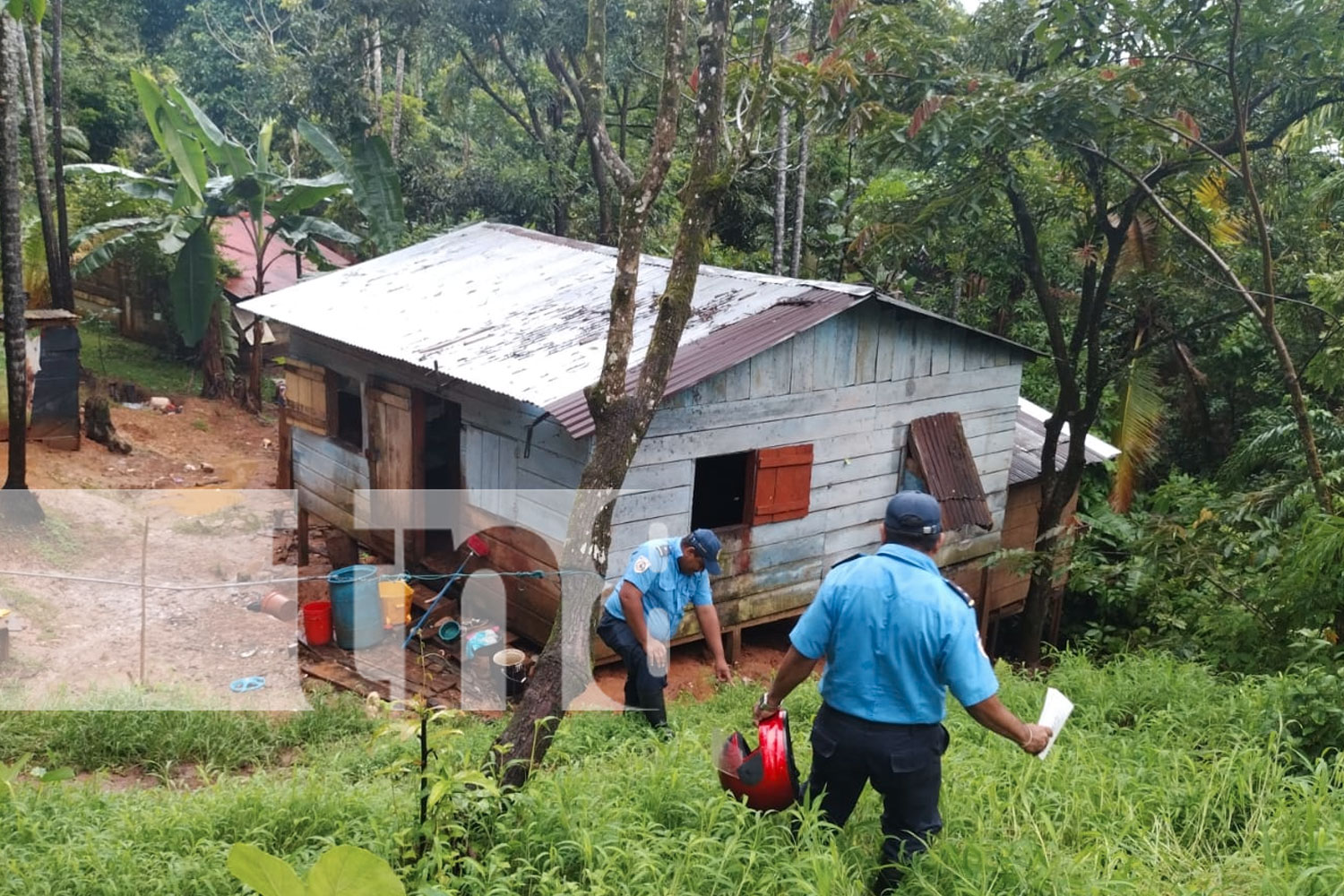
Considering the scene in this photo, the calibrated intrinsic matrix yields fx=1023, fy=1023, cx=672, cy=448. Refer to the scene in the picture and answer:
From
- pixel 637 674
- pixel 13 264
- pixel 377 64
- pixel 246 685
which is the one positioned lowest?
pixel 246 685

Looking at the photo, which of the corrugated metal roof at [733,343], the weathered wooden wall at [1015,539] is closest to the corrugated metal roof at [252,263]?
the corrugated metal roof at [733,343]

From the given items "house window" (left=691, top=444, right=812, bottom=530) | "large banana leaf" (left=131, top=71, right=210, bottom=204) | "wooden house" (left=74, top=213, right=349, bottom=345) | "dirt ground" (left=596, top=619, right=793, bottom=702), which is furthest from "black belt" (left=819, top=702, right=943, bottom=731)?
"wooden house" (left=74, top=213, right=349, bottom=345)

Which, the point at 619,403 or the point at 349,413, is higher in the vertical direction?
the point at 619,403

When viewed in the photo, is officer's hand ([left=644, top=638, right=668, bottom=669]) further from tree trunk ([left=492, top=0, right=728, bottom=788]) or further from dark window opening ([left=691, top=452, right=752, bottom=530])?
dark window opening ([left=691, top=452, right=752, bottom=530])

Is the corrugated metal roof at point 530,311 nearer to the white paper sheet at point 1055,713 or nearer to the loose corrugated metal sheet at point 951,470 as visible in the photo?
the loose corrugated metal sheet at point 951,470

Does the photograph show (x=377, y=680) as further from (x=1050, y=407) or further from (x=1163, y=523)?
(x=1050, y=407)

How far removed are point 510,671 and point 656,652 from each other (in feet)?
9.02

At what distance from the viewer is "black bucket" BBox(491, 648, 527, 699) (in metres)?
7.92

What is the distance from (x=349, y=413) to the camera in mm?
11336

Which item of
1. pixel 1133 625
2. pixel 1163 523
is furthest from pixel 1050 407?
pixel 1163 523

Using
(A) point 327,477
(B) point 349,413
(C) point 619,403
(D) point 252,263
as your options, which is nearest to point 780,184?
(B) point 349,413

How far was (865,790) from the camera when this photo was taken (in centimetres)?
427

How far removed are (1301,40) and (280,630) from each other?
9.24 m

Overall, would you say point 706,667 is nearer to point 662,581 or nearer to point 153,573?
point 662,581
